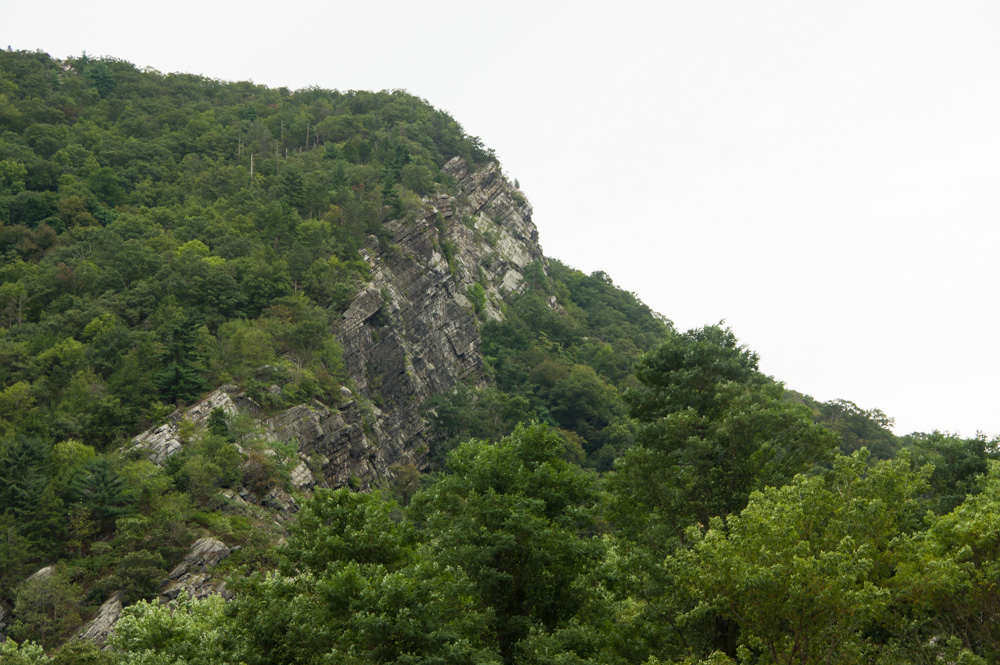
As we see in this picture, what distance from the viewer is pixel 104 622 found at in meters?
37.7

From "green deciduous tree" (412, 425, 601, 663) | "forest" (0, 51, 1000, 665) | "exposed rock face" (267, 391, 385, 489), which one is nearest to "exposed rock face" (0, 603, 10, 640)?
"forest" (0, 51, 1000, 665)

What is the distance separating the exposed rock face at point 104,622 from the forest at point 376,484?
27.3 inches

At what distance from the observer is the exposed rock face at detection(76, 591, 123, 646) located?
36.9 metres

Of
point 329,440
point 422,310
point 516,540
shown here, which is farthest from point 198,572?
point 422,310

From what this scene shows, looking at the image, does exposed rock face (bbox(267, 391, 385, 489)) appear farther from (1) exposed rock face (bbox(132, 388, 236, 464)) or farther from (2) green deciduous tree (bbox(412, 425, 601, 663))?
(2) green deciduous tree (bbox(412, 425, 601, 663))

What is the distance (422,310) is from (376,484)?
75.6 ft

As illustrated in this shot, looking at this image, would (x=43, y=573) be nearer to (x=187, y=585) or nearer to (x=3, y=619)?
(x=3, y=619)

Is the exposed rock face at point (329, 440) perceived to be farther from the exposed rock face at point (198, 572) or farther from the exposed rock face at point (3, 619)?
the exposed rock face at point (3, 619)

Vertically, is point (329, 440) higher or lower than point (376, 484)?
higher

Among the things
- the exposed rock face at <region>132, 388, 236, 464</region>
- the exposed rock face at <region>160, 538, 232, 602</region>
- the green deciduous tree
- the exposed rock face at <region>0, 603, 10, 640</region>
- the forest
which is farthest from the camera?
the exposed rock face at <region>132, 388, 236, 464</region>

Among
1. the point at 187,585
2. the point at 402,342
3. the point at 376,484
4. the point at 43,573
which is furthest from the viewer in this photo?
the point at 402,342

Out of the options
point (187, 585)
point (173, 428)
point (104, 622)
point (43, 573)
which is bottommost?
point (104, 622)

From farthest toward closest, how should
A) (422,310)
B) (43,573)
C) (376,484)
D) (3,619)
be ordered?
(422,310)
(376,484)
(43,573)
(3,619)

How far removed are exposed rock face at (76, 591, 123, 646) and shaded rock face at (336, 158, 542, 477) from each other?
2629cm
